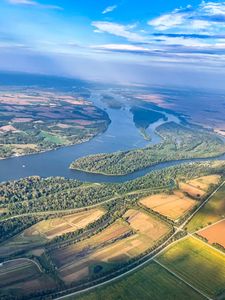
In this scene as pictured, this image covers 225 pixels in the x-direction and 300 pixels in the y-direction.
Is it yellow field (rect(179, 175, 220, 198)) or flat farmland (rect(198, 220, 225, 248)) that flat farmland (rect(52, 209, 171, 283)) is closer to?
flat farmland (rect(198, 220, 225, 248))

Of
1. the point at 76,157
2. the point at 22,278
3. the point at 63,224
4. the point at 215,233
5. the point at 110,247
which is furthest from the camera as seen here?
the point at 76,157

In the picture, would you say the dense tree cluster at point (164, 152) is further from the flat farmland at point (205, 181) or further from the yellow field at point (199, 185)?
the flat farmland at point (205, 181)

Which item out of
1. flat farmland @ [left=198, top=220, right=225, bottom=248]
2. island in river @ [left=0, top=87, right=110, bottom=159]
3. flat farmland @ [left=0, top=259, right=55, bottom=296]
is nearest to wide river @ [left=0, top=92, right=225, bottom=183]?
island in river @ [left=0, top=87, right=110, bottom=159]

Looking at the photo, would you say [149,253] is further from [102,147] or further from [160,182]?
[102,147]

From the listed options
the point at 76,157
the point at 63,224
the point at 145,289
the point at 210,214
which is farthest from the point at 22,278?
the point at 76,157

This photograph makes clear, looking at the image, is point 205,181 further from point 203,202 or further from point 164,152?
point 164,152

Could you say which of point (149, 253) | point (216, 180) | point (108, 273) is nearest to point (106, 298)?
point (108, 273)
